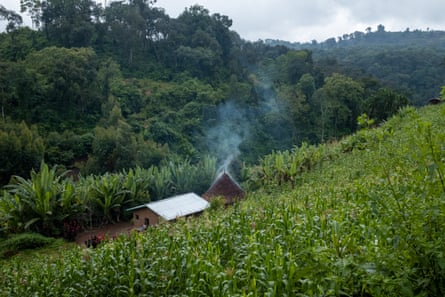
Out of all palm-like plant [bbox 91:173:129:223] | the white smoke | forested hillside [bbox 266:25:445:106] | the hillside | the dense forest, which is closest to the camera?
the hillside

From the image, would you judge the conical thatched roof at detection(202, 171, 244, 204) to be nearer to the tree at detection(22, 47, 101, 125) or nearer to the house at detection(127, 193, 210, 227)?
the house at detection(127, 193, 210, 227)

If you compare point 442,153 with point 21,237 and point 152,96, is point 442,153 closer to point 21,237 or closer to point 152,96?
point 21,237

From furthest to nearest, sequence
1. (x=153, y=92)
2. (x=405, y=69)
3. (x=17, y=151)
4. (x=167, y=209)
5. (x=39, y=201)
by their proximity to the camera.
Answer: (x=405, y=69) → (x=153, y=92) → (x=17, y=151) → (x=167, y=209) → (x=39, y=201)

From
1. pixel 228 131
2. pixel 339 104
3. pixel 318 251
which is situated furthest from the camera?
pixel 339 104

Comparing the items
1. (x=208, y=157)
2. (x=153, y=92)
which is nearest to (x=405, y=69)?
(x=153, y=92)

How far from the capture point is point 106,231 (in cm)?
1159

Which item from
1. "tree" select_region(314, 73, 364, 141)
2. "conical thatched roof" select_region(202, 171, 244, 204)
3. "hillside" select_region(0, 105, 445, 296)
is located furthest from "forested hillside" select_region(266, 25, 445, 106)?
"hillside" select_region(0, 105, 445, 296)

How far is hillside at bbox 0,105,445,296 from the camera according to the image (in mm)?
1886

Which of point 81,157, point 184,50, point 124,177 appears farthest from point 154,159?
point 184,50

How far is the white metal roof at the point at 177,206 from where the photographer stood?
10.2m

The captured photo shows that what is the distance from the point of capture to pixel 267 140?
29.5 meters

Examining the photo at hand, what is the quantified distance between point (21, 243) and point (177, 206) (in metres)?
4.05

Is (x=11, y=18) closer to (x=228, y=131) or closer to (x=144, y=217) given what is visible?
(x=228, y=131)

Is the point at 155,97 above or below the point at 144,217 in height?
above
